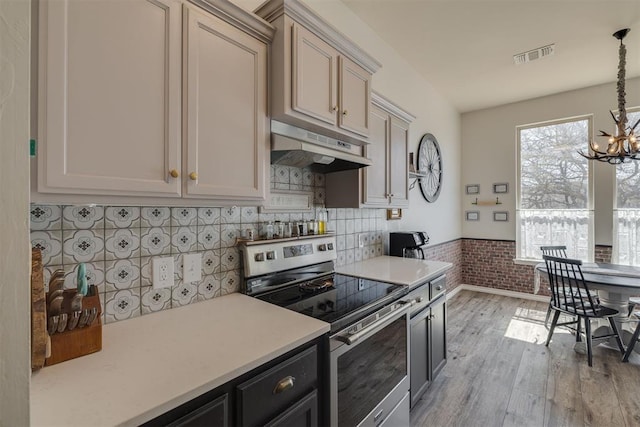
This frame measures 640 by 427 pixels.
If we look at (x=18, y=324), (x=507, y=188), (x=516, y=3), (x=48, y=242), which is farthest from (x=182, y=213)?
(x=507, y=188)

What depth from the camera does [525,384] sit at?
90.3 inches

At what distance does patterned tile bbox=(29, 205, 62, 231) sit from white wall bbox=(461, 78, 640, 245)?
535 centimetres

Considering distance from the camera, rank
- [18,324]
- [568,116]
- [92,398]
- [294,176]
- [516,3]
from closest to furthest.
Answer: [18,324] < [92,398] < [294,176] < [516,3] < [568,116]

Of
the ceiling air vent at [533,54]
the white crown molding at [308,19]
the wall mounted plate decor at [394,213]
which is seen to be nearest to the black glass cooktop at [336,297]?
the wall mounted plate decor at [394,213]

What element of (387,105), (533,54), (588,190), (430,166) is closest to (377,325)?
(387,105)

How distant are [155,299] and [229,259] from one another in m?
0.40

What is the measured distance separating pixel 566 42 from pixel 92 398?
14.8 feet

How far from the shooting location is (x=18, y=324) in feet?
1.50

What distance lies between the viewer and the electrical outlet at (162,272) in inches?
50.8

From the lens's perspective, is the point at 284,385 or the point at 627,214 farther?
the point at 627,214

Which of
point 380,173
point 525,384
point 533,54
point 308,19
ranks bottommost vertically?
point 525,384

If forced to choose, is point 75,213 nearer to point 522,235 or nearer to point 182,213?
point 182,213

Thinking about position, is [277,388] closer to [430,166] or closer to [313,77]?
[313,77]

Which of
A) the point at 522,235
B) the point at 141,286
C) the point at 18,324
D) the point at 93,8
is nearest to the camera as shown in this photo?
the point at 18,324
